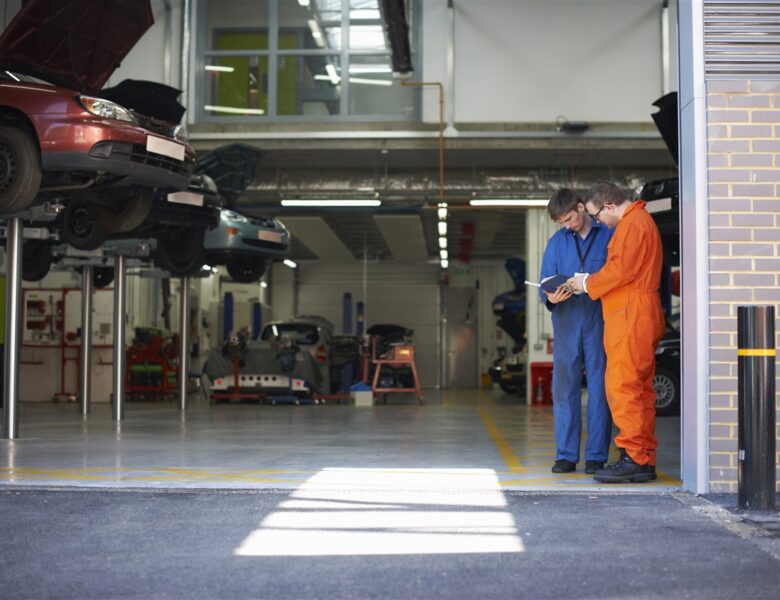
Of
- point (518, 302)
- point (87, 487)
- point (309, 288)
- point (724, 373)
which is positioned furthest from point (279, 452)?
point (309, 288)

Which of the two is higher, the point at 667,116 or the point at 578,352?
the point at 667,116

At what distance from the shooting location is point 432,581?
115 inches

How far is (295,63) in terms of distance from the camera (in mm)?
13570

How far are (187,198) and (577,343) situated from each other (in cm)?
519

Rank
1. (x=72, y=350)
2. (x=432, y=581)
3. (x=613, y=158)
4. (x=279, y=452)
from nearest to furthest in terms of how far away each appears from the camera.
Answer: (x=432, y=581)
(x=279, y=452)
(x=613, y=158)
(x=72, y=350)

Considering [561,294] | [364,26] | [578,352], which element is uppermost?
[364,26]

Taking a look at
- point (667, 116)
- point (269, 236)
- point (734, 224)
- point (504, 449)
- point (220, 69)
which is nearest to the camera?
point (734, 224)

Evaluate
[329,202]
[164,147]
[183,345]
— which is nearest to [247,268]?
[183,345]

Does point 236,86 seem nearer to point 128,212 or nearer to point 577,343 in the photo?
point 128,212

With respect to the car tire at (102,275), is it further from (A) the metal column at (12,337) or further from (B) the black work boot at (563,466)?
(B) the black work boot at (563,466)

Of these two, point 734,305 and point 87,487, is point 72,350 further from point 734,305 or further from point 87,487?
point 734,305

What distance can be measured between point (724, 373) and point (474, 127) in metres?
8.71

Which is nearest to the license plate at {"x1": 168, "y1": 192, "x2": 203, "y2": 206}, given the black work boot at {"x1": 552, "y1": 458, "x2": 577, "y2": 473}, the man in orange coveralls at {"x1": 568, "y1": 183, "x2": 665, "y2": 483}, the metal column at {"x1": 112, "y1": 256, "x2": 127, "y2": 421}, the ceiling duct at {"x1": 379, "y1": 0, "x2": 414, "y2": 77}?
the metal column at {"x1": 112, "y1": 256, "x2": 127, "y2": 421}

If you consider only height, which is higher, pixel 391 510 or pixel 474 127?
pixel 474 127
